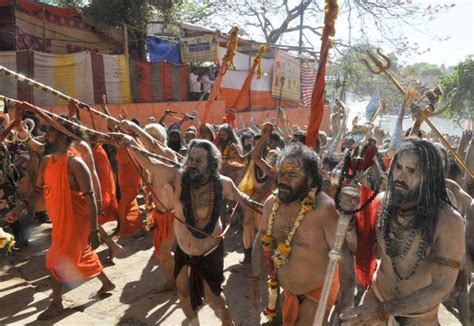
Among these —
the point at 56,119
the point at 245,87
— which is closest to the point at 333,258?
the point at 56,119

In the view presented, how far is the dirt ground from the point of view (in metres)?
4.50

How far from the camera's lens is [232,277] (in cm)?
568

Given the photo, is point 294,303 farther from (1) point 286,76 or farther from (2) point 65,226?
(1) point 286,76

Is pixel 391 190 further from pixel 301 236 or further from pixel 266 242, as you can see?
pixel 266 242

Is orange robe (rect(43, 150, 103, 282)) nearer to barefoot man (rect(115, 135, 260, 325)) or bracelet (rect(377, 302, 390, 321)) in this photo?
barefoot man (rect(115, 135, 260, 325))

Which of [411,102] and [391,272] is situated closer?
[391,272]

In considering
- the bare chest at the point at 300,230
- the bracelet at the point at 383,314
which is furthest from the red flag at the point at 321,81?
the bracelet at the point at 383,314

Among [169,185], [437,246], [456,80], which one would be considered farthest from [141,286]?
[456,80]

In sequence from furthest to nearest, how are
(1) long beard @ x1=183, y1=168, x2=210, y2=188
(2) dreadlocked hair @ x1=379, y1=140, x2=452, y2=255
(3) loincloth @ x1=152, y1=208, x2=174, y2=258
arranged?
(3) loincloth @ x1=152, y1=208, x2=174, y2=258, (1) long beard @ x1=183, y1=168, x2=210, y2=188, (2) dreadlocked hair @ x1=379, y1=140, x2=452, y2=255

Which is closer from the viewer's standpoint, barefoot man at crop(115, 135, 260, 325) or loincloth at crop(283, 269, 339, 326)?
loincloth at crop(283, 269, 339, 326)

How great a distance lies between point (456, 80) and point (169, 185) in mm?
24133

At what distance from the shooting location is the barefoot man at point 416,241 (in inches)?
92.3

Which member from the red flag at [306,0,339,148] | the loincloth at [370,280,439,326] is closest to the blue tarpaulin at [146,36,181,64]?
the red flag at [306,0,339,148]

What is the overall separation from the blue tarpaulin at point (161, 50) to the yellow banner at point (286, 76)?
464 cm
